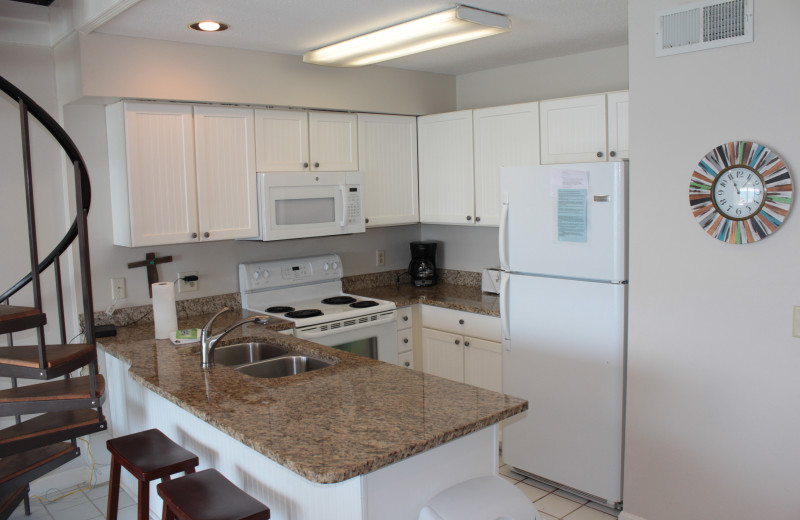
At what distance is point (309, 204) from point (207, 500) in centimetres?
222

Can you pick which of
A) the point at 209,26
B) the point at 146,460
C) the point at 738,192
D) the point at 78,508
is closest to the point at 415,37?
the point at 209,26

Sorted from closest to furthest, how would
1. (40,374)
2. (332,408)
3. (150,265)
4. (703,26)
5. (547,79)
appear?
1. (332,408)
2. (40,374)
3. (703,26)
4. (150,265)
5. (547,79)

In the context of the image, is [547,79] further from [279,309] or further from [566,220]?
[279,309]

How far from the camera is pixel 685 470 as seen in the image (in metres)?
2.77

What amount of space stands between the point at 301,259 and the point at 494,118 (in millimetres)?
1549

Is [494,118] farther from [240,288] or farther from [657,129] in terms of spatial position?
[240,288]

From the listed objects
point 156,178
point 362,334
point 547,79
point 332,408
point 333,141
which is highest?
point 547,79

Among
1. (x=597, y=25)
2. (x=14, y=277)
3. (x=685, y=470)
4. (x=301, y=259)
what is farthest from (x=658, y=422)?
(x=14, y=277)

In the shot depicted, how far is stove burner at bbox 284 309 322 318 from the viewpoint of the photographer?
376 centimetres

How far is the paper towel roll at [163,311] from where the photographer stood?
129 inches

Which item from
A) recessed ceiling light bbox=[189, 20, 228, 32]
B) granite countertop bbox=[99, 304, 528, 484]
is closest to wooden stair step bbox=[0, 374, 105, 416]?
granite countertop bbox=[99, 304, 528, 484]

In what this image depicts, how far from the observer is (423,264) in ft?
15.5

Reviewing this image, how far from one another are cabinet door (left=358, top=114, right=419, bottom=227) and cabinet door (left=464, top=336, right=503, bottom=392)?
3.42ft

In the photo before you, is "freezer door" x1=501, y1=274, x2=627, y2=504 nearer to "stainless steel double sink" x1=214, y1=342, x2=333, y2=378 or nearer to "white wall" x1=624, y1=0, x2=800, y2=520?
"white wall" x1=624, y1=0, x2=800, y2=520
